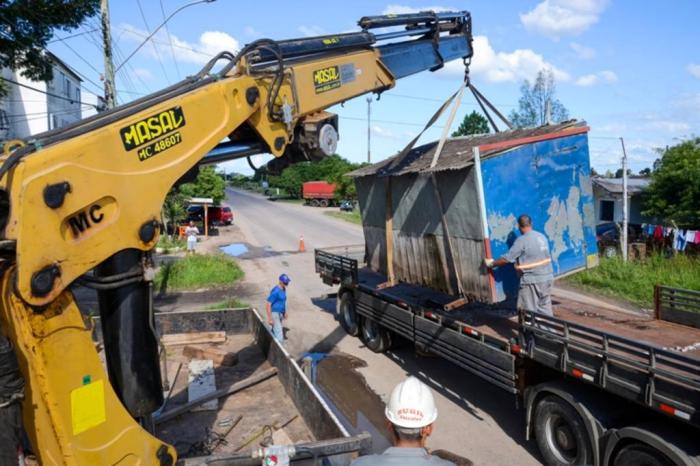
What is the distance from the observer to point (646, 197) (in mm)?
19094

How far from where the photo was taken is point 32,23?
526 inches

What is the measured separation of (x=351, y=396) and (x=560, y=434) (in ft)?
10.6

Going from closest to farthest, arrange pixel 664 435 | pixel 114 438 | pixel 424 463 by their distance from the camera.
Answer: pixel 424 463
pixel 114 438
pixel 664 435

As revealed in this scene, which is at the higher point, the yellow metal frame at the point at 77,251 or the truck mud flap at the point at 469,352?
the yellow metal frame at the point at 77,251

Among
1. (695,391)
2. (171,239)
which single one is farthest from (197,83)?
(171,239)

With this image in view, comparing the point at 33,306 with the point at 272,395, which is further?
the point at 272,395

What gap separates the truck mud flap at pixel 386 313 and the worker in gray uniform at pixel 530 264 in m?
2.07

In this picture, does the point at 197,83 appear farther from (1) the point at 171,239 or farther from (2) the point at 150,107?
(1) the point at 171,239

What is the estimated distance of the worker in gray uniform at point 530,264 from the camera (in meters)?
6.45

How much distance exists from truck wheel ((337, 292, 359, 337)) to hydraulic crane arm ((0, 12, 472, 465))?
6.71 meters

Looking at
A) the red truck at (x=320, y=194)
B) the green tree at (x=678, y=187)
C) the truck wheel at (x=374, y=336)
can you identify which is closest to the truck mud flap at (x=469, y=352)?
the truck wheel at (x=374, y=336)

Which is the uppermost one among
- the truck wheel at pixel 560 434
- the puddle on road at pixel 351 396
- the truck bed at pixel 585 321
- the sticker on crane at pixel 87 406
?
the sticker on crane at pixel 87 406

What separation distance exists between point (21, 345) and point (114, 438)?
813mm

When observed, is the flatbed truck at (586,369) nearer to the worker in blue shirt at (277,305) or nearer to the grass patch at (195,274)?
the worker in blue shirt at (277,305)
